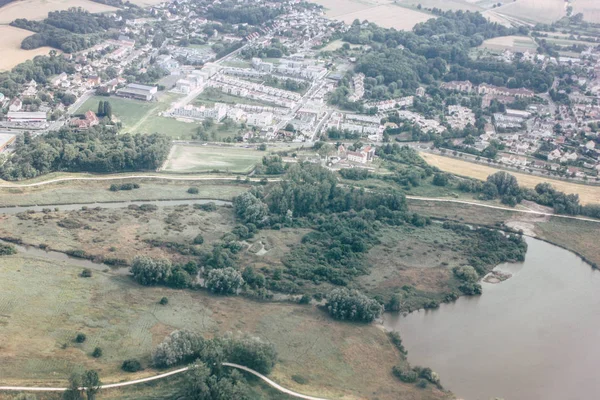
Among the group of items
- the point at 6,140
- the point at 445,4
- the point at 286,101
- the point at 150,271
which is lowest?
the point at 150,271

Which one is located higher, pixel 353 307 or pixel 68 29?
pixel 68 29

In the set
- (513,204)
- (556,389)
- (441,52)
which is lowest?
(556,389)

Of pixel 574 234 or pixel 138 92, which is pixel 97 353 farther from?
pixel 138 92

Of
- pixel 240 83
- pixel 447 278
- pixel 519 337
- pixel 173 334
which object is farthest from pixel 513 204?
pixel 240 83

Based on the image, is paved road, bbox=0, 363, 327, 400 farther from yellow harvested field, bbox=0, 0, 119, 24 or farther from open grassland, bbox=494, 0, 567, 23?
open grassland, bbox=494, 0, 567, 23

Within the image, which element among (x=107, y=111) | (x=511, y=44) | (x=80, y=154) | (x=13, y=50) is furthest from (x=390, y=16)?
(x=80, y=154)

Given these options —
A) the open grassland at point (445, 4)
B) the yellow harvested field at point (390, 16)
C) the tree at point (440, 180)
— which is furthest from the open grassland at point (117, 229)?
the open grassland at point (445, 4)

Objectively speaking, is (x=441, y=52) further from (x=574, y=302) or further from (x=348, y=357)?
(x=348, y=357)
